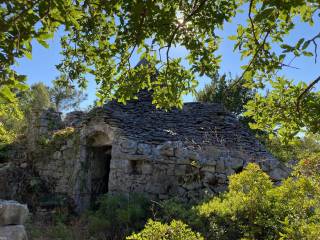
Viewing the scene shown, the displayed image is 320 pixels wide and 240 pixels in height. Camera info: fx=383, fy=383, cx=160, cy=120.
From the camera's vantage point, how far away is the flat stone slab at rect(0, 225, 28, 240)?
5294 mm

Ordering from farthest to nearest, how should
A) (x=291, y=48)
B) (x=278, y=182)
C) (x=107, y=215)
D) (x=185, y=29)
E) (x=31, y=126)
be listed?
(x=31, y=126) < (x=278, y=182) < (x=107, y=215) < (x=185, y=29) < (x=291, y=48)

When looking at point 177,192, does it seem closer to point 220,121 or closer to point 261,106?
point 220,121

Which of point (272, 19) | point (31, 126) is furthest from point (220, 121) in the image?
point (272, 19)

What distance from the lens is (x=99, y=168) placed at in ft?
37.4

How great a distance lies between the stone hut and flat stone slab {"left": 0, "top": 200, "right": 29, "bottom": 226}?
371cm

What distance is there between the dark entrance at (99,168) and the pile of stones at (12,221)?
515 centimetres

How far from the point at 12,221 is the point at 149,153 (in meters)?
4.26

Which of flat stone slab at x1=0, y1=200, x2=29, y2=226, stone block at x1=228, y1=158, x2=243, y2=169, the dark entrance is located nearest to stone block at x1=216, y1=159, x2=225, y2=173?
stone block at x1=228, y1=158, x2=243, y2=169

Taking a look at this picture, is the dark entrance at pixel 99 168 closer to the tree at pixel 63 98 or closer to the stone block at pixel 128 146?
the stone block at pixel 128 146

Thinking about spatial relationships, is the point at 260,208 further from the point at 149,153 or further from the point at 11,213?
the point at 149,153

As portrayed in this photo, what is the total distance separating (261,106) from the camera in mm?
3783

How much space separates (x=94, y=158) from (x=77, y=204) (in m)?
1.47

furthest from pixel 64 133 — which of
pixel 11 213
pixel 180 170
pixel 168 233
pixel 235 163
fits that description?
pixel 168 233

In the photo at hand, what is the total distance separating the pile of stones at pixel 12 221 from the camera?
5.38 meters
